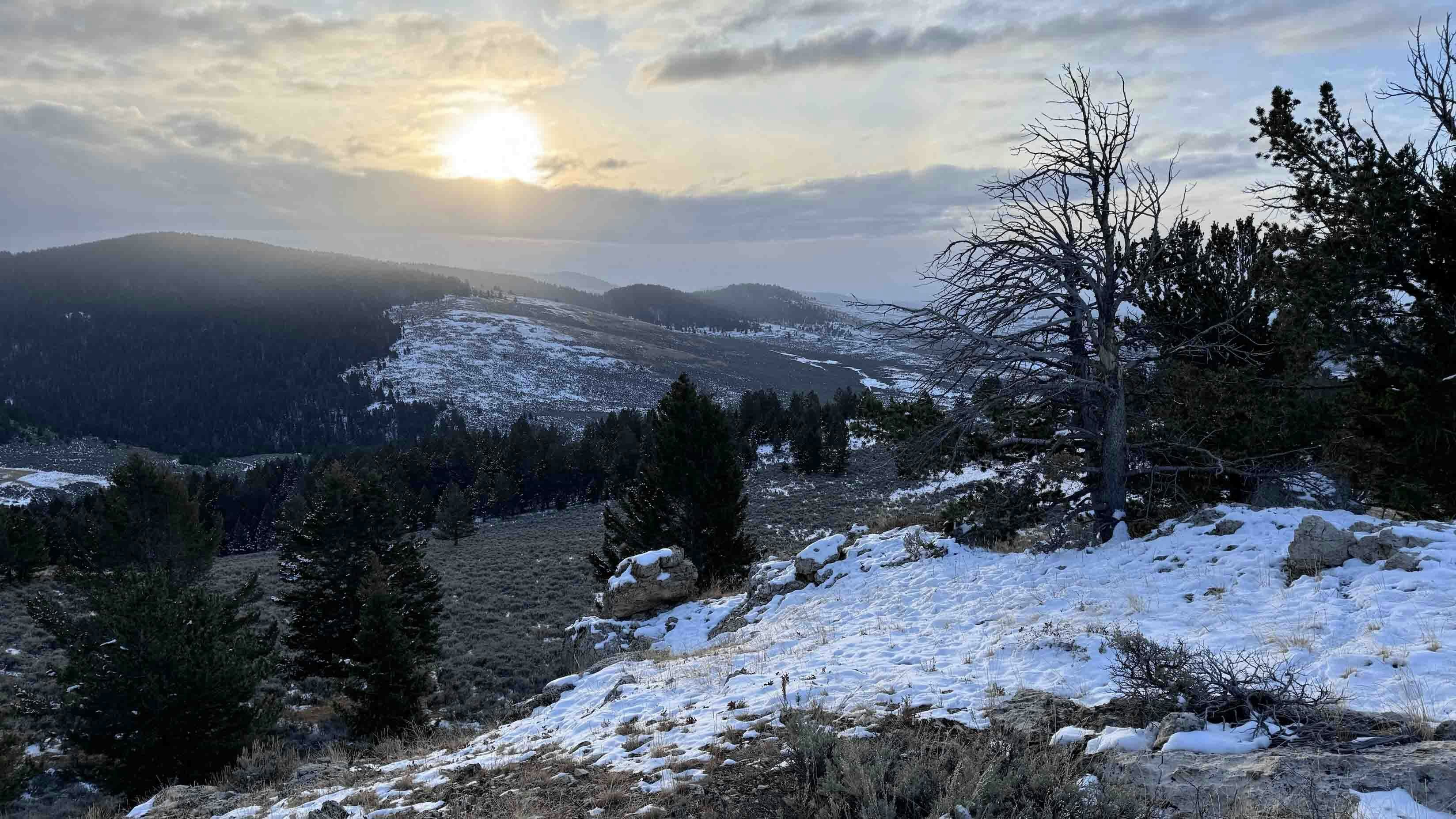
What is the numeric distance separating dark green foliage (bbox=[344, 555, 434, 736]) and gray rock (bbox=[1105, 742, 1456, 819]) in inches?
622

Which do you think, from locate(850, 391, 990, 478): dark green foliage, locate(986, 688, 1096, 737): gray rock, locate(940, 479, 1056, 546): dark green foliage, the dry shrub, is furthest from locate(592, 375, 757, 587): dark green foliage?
locate(986, 688, 1096, 737): gray rock

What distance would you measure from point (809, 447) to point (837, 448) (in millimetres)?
2646

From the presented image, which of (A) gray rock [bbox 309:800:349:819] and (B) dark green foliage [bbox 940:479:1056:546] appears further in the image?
(B) dark green foliage [bbox 940:479:1056:546]

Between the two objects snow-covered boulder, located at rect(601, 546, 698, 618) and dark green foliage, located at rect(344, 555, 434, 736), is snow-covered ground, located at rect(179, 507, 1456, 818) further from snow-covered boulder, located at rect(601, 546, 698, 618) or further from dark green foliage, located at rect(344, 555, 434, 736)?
dark green foliage, located at rect(344, 555, 434, 736)

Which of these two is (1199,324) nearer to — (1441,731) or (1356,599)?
(1356,599)

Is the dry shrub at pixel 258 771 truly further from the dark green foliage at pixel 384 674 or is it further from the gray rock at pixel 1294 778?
the gray rock at pixel 1294 778

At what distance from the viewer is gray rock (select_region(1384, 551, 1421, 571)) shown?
288 inches

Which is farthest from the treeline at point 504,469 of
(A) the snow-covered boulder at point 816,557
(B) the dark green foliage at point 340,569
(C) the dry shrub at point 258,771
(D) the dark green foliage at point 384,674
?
(A) the snow-covered boulder at point 816,557

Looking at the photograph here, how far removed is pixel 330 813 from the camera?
5.99 meters

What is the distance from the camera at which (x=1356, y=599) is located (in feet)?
23.0

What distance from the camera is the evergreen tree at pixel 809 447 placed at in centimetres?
6894

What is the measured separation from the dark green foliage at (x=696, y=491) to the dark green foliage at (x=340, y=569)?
286 inches

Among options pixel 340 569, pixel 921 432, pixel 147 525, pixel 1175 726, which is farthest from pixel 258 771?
pixel 147 525

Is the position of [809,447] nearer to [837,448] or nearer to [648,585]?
[837,448]
